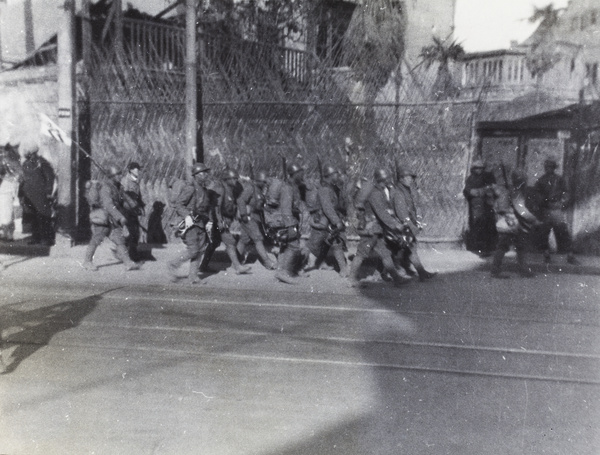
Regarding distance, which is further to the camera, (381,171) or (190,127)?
Result: (190,127)

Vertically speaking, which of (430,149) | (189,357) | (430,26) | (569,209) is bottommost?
(189,357)

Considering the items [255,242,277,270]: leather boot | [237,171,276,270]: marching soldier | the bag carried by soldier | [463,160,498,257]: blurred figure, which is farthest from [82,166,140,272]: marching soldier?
[463,160,498,257]: blurred figure

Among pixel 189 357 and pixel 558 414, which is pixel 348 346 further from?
pixel 558 414

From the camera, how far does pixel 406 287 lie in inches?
355

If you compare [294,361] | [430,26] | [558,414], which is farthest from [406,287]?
[430,26]

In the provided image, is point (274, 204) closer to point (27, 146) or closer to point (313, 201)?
point (313, 201)

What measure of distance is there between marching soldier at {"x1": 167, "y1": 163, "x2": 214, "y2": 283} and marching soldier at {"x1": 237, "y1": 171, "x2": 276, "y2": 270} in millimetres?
971

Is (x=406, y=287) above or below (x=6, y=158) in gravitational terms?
below

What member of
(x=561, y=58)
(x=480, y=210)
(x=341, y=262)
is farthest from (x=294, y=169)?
(x=561, y=58)

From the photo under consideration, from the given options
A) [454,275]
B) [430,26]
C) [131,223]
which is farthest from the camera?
[430,26]

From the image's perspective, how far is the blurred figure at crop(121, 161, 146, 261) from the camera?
10.9 meters

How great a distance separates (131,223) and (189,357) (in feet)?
18.3

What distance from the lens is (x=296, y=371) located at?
17.9ft

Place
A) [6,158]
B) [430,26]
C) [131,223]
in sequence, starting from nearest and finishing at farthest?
1. [131,223]
2. [6,158]
3. [430,26]
